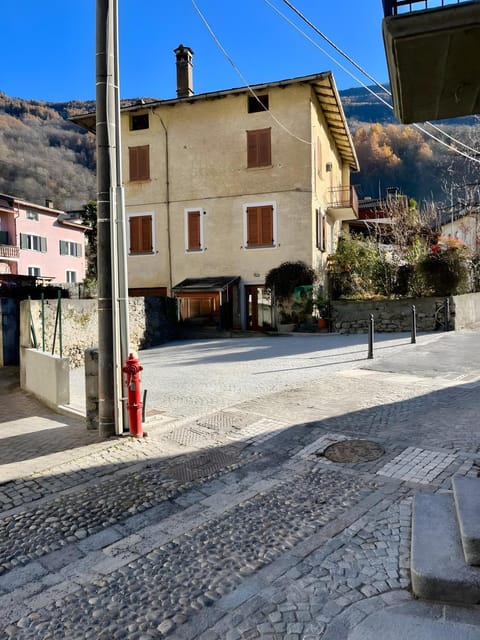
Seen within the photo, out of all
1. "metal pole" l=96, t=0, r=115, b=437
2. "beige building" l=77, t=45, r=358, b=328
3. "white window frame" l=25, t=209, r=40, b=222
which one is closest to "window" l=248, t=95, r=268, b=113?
"beige building" l=77, t=45, r=358, b=328

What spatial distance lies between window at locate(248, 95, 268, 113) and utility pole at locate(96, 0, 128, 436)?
51.7 feet

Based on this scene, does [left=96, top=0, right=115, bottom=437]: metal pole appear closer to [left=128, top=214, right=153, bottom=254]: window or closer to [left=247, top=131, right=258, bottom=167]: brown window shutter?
[left=247, top=131, right=258, bottom=167]: brown window shutter

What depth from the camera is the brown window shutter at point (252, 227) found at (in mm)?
20891

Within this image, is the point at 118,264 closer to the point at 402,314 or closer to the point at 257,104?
the point at 402,314

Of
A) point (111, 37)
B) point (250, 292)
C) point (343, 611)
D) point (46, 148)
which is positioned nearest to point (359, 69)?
point (111, 37)

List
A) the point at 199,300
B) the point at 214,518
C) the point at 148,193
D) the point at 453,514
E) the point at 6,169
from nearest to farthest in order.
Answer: the point at 453,514, the point at 214,518, the point at 199,300, the point at 148,193, the point at 6,169

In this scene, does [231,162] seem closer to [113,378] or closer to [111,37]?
[111,37]

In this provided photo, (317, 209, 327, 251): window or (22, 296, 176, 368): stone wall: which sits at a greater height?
(317, 209, 327, 251): window

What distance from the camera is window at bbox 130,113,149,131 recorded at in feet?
74.1

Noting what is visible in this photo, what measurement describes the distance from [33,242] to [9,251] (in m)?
2.62

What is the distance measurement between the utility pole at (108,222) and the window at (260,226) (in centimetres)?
1488

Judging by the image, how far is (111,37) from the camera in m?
6.02

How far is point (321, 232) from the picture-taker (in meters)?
21.7

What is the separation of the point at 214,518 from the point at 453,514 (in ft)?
5.77
